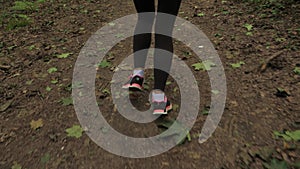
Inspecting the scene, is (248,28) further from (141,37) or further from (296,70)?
(141,37)

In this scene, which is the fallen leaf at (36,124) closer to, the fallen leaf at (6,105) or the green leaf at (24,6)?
the fallen leaf at (6,105)

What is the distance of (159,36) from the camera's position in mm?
2201

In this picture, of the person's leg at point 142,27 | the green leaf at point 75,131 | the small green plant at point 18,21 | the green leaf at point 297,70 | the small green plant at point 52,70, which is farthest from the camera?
the small green plant at point 18,21

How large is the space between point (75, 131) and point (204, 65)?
2046mm

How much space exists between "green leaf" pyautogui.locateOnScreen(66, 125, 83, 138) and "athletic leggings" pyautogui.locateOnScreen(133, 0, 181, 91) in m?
0.91

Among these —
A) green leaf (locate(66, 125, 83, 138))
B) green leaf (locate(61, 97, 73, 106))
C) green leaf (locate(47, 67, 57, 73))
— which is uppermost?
green leaf (locate(66, 125, 83, 138))

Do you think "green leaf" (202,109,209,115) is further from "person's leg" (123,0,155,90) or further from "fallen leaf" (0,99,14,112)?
"fallen leaf" (0,99,14,112)

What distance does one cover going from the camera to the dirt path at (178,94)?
2.07 m

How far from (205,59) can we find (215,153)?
6.11ft

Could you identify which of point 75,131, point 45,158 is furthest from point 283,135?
point 45,158

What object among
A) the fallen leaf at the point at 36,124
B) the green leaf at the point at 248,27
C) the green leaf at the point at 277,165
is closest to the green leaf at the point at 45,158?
the fallen leaf at the point at 36,124

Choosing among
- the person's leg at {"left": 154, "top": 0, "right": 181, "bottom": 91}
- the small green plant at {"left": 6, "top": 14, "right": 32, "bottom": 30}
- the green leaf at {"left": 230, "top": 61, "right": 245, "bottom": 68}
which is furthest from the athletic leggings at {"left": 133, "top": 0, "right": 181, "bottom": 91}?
the small green plant at {"left": 6, "top": 14, "right": 32, "bottom": 30}

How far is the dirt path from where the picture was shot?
6.79ft

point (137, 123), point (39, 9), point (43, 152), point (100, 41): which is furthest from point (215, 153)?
point (39, 9)
